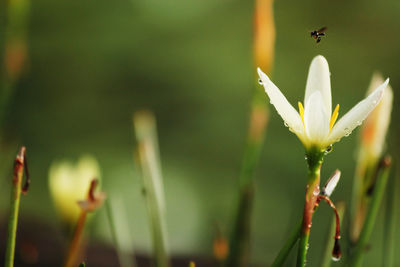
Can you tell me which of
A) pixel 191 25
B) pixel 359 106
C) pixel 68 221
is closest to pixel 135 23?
pixel 191 25

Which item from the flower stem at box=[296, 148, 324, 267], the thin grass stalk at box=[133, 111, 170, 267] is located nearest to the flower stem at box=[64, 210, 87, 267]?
the thin grass stalk at box=[133, 111, 170, 267]

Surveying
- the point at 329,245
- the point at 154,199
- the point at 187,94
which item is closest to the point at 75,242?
the point at 154,199

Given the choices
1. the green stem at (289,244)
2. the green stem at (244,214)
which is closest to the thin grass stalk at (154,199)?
the green stem at (244,214)

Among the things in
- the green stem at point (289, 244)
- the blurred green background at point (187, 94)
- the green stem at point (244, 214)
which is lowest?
the green stem at point (289, 244)

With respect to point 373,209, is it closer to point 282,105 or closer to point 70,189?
point 282,105

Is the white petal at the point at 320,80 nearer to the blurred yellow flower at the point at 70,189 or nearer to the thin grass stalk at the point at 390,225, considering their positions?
the thin grass stalk at the point at 390,225

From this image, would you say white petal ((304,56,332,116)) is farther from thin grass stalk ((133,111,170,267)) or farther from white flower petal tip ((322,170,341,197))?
thin grass stalk ((133,111,170,267))

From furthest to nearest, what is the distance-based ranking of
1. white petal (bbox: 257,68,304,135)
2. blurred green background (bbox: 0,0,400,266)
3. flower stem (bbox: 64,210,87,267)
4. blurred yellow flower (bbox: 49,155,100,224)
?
blurred green background (bbox: 0,0,400,266)
blurred yellow flower (bbox: 49,155,100,224)
flower stem (bbox: 64,210,87,267)
white petal (bbox: 257,68,304,135)

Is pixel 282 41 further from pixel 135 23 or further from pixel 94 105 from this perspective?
pixel 94 105
